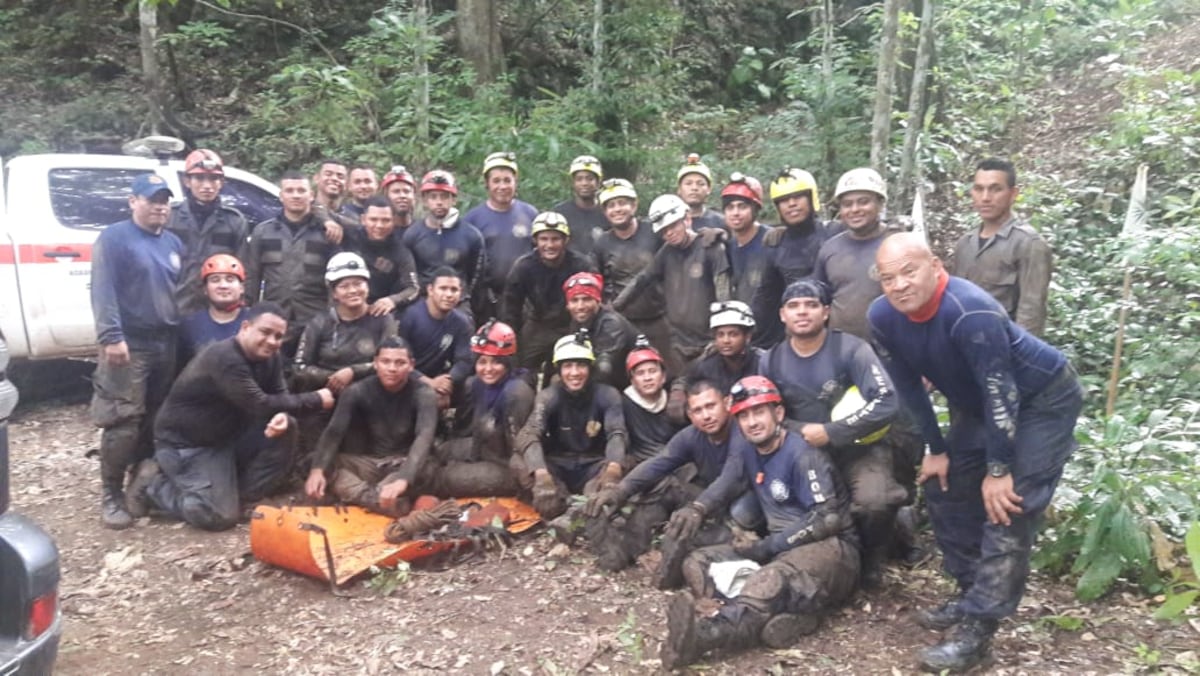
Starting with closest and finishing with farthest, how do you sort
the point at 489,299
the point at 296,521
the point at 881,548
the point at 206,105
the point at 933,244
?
1. the point at 881,548
2. the point at 296,521
3. the point at 489,299
4. the point at 933,244
5. the point at 206,105

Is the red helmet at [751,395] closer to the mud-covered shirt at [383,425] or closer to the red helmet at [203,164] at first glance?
the mud-covered shirt at [383,425]

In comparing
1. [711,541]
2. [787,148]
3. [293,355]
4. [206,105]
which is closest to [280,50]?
[206,105]

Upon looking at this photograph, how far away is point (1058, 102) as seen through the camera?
44.0ft

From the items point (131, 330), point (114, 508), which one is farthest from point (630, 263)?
point (114, 508)

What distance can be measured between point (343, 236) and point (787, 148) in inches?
226

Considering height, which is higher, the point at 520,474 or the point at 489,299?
the point at 489,299

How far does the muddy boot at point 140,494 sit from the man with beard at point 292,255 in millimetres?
1229

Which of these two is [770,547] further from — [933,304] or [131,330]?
[131,330]

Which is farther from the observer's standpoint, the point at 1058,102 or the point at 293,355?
the point at 1058,102

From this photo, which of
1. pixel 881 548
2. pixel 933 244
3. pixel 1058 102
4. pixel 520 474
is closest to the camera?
pixel 881 548

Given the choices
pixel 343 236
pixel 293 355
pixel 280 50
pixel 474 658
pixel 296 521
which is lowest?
pixel 474 658

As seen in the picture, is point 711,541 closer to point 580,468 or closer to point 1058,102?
point 580,468

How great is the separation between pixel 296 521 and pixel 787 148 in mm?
7450

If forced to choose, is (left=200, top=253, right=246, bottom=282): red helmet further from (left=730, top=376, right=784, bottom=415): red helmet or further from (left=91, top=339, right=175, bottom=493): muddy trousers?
(left=730, top=376, right=784, bottom=415): red helmet
